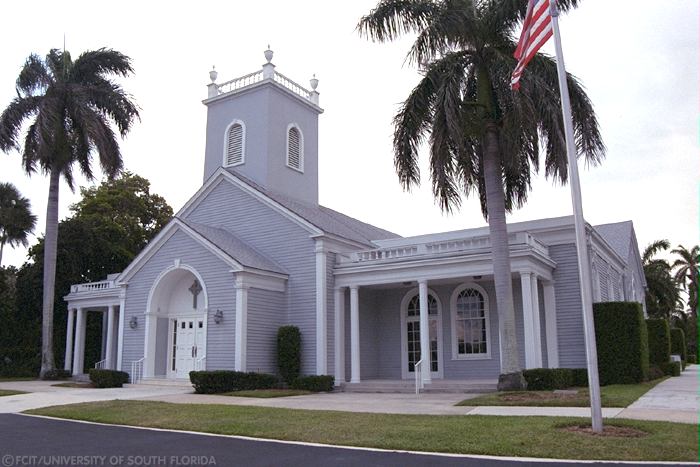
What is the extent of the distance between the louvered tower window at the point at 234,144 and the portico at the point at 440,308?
8.18 meters

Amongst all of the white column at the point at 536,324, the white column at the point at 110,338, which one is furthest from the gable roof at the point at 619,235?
the white column at the point at 110,338

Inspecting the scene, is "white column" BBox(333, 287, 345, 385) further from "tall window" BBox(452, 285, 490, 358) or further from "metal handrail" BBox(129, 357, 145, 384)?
"metal handrail" BBox(129, 357, 145, 384)

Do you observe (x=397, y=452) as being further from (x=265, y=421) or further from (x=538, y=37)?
(x=538, y=37)

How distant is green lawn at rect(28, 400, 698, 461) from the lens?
8.51m

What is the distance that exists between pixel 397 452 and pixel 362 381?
14.2 m

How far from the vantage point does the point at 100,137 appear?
93.4ft

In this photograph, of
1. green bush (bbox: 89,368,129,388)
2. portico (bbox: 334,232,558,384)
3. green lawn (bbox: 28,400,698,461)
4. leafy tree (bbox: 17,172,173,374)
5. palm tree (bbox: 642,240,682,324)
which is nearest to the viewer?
green lawn (bbox: 28,400,698,461)

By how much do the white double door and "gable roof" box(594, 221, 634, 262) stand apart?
832 inches

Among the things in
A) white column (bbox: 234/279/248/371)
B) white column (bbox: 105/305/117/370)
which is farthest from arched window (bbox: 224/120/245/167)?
white column (bbox: 105/305/117/370)

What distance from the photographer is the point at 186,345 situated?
24.3 meters

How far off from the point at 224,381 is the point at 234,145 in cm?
1276

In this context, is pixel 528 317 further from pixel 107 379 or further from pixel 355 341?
pixel 107 379

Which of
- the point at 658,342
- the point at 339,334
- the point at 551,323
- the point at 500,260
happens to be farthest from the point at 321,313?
the point at 658,342

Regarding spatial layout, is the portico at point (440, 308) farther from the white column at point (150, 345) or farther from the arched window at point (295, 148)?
the white column at point (150, 345)
